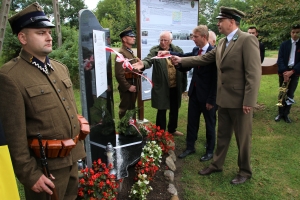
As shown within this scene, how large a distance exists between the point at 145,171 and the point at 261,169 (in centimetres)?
188

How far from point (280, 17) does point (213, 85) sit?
9.88 ft

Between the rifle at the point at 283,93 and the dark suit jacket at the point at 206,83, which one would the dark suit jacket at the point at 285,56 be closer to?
the rifle at the point at 283,93

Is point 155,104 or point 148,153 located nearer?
point 148,153

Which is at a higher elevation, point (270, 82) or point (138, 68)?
point (138, 68)

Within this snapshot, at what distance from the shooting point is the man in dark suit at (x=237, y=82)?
9.18 feet

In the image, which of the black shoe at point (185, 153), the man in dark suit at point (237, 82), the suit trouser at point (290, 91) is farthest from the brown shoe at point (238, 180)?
the suit trouser at point (290, 91)

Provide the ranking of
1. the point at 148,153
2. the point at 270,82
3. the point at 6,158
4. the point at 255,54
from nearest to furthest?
the point at 6,158
the point at 255,54
the point at 148,153
the point at 270,82

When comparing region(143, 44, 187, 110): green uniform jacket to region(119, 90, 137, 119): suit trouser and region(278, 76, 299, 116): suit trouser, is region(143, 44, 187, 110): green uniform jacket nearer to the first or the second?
region(119, 90, 137, 119): suit trouser

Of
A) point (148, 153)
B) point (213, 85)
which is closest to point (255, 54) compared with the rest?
point (213, 85)

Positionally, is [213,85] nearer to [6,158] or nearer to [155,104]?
[155,104]

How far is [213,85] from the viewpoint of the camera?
3.54 metres

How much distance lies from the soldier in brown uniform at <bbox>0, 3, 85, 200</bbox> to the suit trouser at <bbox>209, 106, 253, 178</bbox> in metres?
2.04

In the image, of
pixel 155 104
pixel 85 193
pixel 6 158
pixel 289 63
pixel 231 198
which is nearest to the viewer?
pixel 6 158

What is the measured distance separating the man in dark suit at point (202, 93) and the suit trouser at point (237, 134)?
1.25 ft
